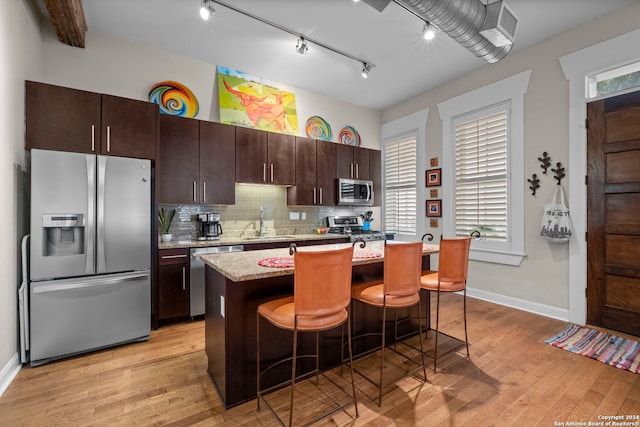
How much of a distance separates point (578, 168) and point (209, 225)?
430cm

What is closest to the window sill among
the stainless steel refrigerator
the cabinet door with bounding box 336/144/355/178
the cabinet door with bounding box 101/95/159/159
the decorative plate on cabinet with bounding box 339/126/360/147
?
the cabinet door with bounding box 336/144/355/178

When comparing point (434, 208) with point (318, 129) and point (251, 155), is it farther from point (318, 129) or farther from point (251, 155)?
point (251, 155)

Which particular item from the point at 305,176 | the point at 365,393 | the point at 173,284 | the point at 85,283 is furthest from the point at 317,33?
the point at 365,393

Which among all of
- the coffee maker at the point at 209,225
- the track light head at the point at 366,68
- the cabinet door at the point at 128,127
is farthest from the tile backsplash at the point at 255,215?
the track light head at the point at 366,68

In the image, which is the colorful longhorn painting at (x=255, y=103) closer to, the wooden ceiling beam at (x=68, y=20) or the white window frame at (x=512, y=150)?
the wooden ceiling beam at (x=68, y=20)

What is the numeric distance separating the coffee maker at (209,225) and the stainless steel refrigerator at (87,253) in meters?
0.89

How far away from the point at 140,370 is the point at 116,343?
0.59 metres

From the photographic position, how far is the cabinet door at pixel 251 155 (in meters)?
3.90

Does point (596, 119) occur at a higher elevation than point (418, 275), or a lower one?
higher

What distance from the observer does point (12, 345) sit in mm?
2225

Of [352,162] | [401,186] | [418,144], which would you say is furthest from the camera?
[401,186]

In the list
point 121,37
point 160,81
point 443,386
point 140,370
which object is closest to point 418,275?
point 443,386

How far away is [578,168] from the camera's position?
315 cm

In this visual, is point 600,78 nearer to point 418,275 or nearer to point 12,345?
point 418,275
